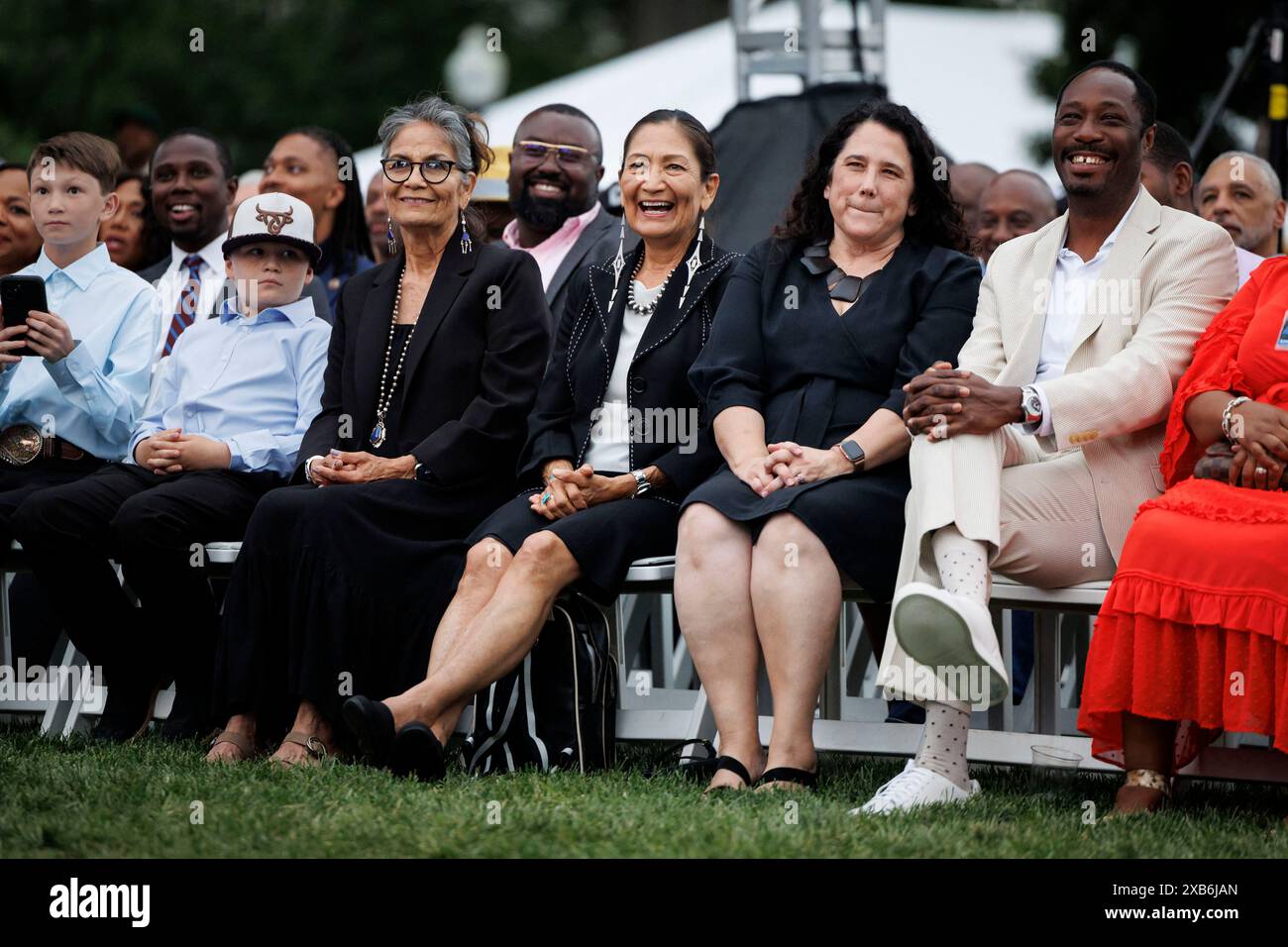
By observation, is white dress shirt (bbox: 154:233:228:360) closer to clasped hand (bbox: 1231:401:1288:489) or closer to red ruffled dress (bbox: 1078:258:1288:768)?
red ruffled dress (bbox: 1078:258:1288:768)

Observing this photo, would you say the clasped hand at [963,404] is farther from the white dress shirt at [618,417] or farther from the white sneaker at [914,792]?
the white dress shirt at [618,417]

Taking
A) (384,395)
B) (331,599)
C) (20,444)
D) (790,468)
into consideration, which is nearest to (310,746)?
(331,599)

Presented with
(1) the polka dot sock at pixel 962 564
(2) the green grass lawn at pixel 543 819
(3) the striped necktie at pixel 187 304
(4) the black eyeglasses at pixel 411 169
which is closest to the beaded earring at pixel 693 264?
(4) the black eyeglasses at pixel 411 169

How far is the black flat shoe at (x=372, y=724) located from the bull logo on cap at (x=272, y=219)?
2.11 m

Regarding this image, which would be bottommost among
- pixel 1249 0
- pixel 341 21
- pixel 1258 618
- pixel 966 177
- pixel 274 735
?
pixel 274 735

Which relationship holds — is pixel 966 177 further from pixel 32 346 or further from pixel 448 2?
pixel 448 2

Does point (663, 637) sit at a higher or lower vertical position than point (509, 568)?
lower

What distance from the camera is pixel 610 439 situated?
19.2ft

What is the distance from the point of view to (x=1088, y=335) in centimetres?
532

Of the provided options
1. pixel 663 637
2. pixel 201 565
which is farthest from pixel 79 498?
pixel 663 637

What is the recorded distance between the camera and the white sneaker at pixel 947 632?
15.0 ft
